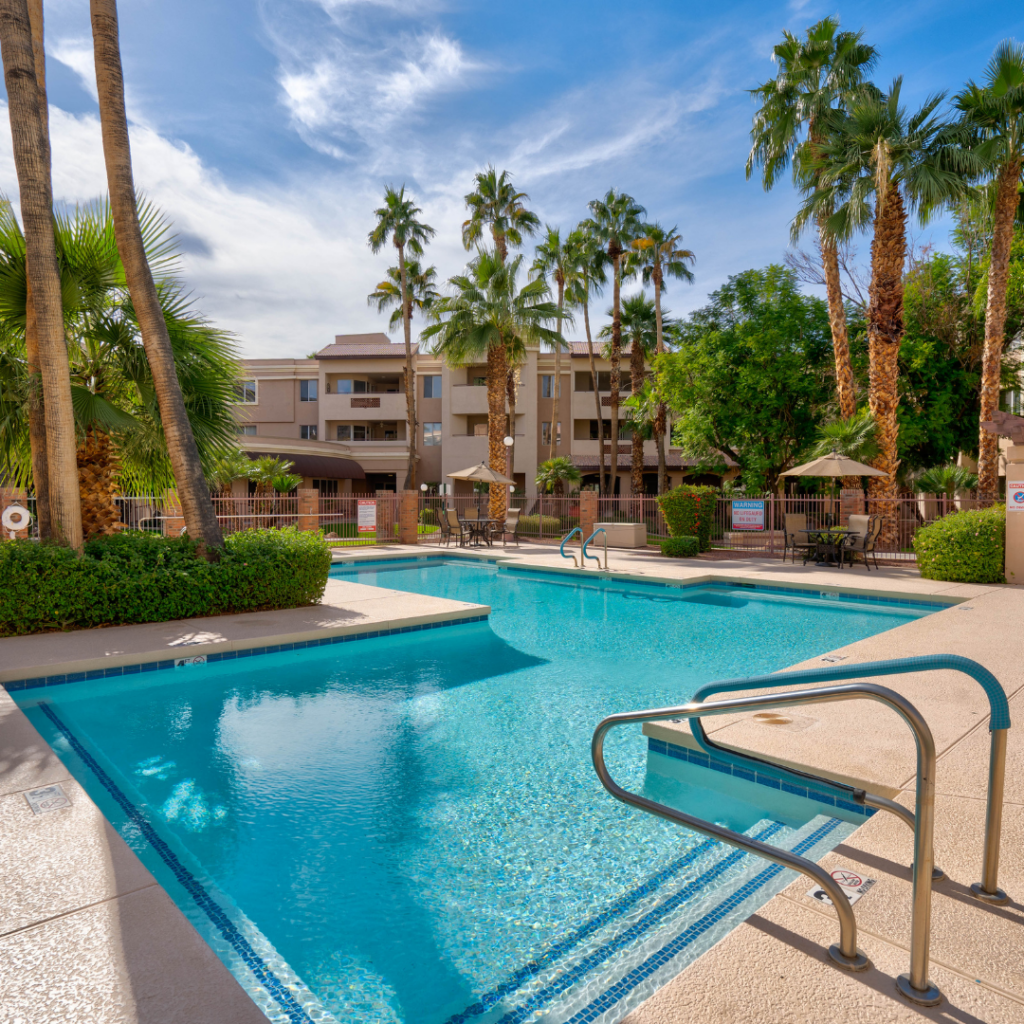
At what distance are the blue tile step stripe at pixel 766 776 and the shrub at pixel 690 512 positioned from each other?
1427 cm

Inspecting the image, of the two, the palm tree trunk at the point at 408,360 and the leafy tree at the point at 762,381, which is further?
the palm tree trunk at the point at 408,360

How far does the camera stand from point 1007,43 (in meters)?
15.8

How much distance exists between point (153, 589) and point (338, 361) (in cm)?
3284

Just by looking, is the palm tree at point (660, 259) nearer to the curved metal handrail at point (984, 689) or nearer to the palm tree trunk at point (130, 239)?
the palm tree trunk at point (130, 239)

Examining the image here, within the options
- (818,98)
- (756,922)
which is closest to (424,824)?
(756,922)

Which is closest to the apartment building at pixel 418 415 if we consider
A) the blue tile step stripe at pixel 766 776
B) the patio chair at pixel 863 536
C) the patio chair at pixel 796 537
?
the patio chair at pixel 796 537

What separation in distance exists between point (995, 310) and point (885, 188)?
13.3 feet

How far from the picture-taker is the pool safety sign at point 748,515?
18812 millimetres

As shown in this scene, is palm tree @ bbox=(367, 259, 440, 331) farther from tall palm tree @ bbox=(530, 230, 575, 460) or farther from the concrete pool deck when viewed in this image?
the concrete pool deck

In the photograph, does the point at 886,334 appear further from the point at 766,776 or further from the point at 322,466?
the point at 322,466

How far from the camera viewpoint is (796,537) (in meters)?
17.4

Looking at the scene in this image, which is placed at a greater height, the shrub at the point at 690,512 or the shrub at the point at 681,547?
the shrub at the point at 690,512

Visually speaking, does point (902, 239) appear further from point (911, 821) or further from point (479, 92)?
point (911, 821)

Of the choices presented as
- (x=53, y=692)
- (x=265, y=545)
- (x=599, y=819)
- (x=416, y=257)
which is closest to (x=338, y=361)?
(x=416, y=257)
